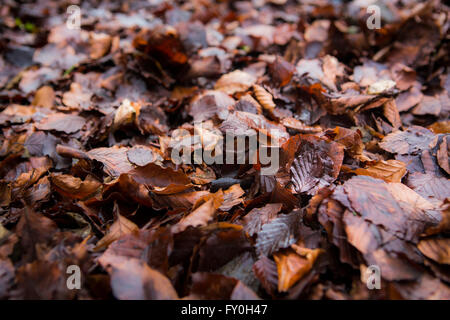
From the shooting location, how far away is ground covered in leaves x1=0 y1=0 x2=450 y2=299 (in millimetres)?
1022

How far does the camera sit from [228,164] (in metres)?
1.46

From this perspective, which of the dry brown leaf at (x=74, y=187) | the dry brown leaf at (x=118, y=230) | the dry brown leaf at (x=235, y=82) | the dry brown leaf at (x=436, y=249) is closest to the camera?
the dry brown leaf at (x=436, y=249)

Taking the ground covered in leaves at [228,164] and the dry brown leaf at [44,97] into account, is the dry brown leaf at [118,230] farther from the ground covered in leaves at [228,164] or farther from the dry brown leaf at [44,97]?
the dry brown leaf at [44,97]

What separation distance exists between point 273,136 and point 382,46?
125 cm

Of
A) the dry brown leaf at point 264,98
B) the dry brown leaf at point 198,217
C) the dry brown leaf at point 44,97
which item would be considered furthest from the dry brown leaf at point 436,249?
the dry brown leaf at point 44,97

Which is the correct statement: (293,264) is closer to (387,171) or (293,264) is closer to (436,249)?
(436,249)

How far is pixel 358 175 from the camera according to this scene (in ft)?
4.10

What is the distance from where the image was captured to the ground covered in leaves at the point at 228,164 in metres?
1.02

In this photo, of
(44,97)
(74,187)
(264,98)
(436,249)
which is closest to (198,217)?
(74,187)

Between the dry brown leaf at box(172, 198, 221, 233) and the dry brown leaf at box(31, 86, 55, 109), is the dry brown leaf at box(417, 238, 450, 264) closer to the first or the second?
the dry brown leaf at box(172, 198, 221, 233)

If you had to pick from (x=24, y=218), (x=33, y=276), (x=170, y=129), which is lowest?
(x=33, y=276)

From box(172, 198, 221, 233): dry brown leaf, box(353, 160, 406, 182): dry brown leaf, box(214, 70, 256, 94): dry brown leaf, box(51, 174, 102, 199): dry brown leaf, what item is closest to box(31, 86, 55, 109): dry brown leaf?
box(51, 174, 102, 199): dry brown leaf

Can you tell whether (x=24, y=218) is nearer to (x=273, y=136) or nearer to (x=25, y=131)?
(x=25, y=131)

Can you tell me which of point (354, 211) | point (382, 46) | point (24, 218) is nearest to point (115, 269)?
point (24, 218)
